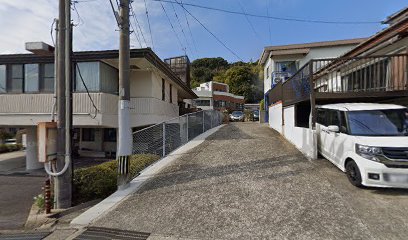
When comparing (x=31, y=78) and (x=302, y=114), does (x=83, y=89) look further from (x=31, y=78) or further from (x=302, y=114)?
(x=302, y=114)

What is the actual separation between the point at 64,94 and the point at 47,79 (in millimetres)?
7473

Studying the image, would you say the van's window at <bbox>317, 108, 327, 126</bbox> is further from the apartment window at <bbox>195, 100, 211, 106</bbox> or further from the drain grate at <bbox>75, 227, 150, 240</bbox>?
the apartment window at <bbox>195, 100, 211, 106</bbox>

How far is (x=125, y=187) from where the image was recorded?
21.0ft

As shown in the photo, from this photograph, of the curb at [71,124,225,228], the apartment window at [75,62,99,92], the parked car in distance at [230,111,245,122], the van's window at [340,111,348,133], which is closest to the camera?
the curb at [71,124,225,228]

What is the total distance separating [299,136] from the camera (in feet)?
31.8

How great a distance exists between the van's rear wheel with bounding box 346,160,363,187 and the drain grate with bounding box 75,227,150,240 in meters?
4.40

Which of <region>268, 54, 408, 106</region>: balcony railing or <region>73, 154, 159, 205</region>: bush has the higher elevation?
<region>268, 54, 408, 106</region>: balcony railing

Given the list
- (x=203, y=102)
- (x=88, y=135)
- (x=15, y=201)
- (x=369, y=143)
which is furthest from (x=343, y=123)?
(x=203, y=102)

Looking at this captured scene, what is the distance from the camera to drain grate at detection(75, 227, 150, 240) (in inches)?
164

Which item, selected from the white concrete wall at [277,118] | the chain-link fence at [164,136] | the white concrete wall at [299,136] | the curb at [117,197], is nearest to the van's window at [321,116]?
the white concrete wall at [299,136]

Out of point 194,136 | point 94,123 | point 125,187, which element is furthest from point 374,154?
point 94,123

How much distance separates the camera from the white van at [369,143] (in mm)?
5227

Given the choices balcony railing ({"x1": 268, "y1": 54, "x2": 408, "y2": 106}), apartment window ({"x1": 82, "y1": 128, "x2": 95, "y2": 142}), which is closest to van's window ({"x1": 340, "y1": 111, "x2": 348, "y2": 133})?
balcony railing ({"x1": 268, "y1": 54, "x2": 408, "y2": 106})

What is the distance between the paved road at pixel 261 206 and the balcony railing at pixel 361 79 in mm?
2677
